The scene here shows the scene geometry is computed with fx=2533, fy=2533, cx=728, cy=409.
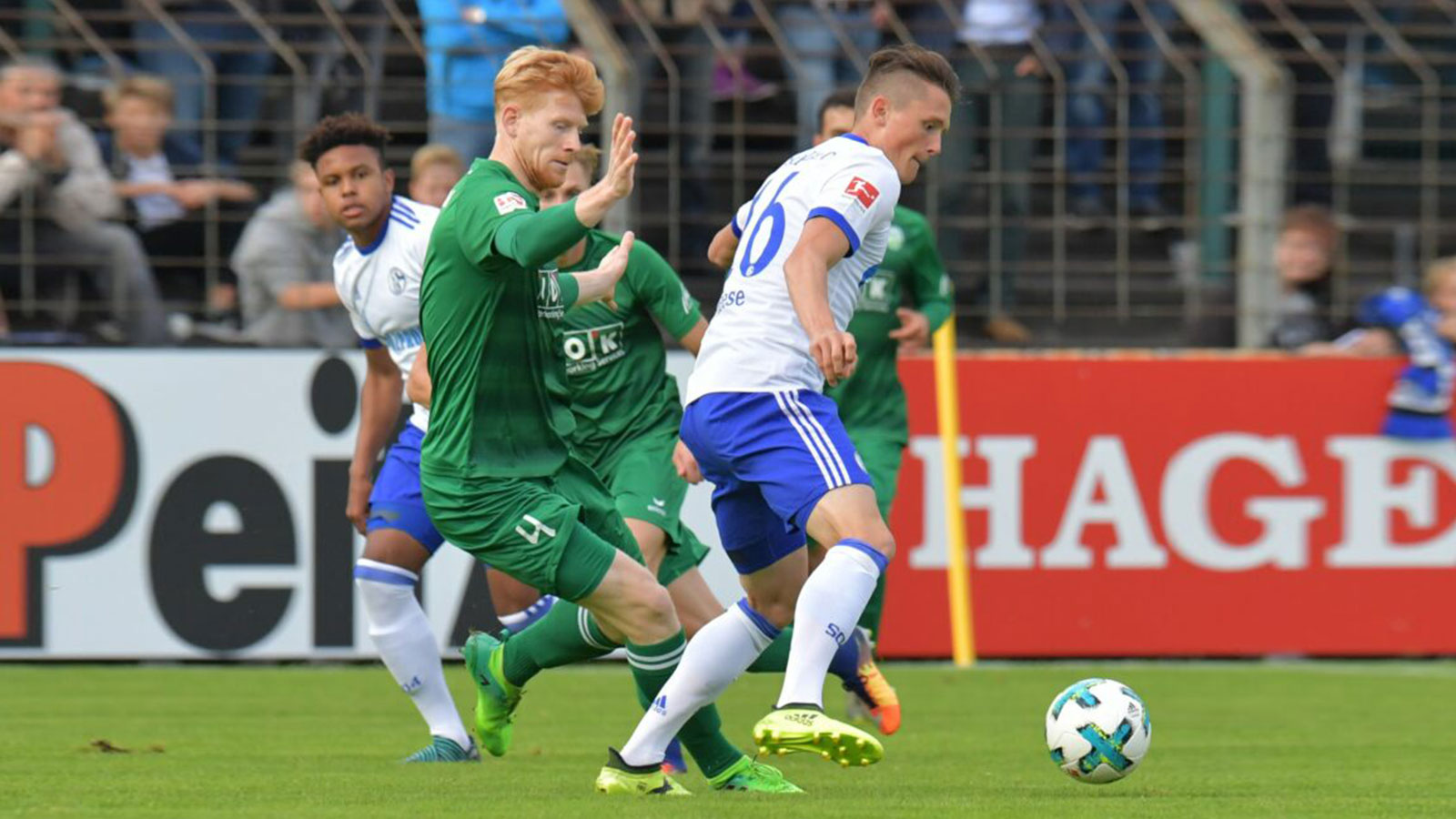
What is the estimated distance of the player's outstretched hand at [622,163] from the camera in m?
5.69

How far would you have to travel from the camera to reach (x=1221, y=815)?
19.1ft

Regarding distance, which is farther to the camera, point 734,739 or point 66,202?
point 66,202

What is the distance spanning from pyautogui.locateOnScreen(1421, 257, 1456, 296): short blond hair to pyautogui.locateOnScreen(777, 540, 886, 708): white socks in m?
6.56

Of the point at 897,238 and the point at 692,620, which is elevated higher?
the point at 897,238

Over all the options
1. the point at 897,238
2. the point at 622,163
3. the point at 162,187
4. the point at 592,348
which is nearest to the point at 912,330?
the point at 897,238

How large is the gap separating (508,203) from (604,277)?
32 centimetres

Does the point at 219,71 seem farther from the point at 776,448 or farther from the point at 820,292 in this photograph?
the point at 820,292

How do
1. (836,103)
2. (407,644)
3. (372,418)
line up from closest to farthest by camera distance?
(407,644), (372,418), (836,103)

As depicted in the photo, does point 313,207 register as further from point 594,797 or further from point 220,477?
point 594,797

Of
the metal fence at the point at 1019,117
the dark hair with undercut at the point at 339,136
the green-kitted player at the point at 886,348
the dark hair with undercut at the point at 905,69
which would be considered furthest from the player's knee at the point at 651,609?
the metal fence at the point at 1019,117

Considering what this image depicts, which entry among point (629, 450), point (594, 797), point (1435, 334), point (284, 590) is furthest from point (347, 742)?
point (1435, 334)

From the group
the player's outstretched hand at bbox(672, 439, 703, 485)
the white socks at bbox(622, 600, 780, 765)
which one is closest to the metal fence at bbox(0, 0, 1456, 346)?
the player's outstretched hand at bbox(672, 439, 703, 485)

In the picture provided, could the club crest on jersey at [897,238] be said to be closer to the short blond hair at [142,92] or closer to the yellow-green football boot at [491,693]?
the yellow-green football boot at [491,693]

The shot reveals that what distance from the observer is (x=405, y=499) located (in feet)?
25.4
